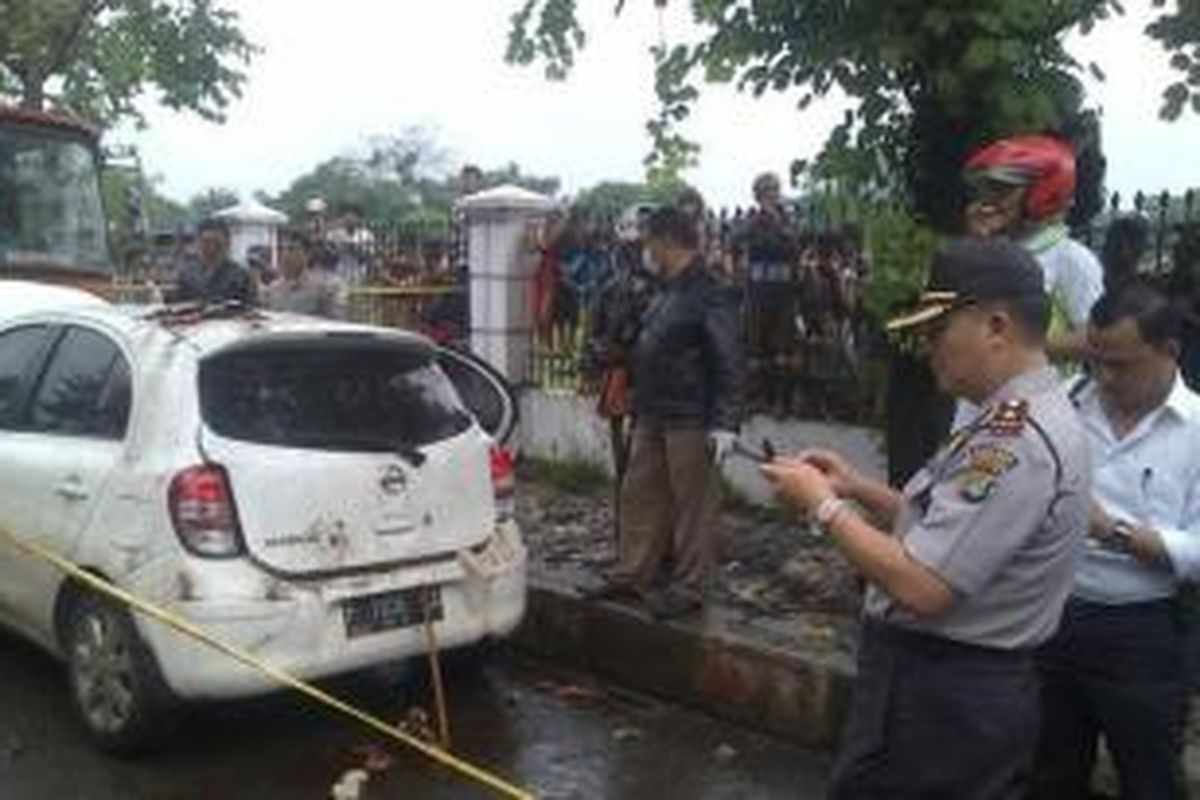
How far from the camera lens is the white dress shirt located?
4.19m

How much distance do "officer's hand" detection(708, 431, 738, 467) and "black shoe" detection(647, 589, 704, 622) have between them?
591mm

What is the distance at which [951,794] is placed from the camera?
3.31m

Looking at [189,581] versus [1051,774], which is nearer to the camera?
[1051,774]

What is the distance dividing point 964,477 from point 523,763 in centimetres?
359

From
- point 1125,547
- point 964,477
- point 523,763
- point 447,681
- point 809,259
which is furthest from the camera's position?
point 809,259

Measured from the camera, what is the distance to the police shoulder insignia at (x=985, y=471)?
3152mm

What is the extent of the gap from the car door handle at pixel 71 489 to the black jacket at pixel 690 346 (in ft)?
7.87

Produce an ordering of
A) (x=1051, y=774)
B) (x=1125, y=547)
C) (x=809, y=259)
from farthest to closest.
Result: 1. (x=809, y=259)
2. (x=1051, y=774)
3. (x=1125, y=547)

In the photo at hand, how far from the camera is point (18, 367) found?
23.8ft

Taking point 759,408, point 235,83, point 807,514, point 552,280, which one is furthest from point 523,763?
point 235,83

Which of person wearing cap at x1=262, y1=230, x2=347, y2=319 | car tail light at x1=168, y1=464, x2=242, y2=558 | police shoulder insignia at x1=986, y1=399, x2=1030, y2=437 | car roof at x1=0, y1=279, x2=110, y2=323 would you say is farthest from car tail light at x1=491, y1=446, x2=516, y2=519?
person wearing cap at x1=262, y1=230, x2=347, y2=319

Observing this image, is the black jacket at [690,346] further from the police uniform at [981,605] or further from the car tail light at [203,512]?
the police uniform at [981,605]

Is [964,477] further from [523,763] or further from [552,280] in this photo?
[552,280]

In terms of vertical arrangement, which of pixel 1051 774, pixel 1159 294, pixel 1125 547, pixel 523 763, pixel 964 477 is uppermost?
pixel 1159 294
